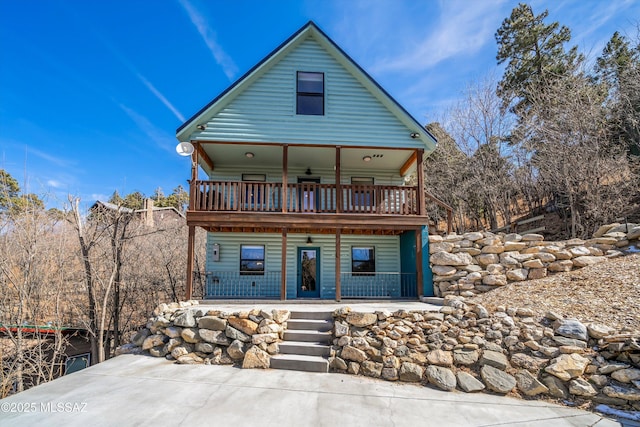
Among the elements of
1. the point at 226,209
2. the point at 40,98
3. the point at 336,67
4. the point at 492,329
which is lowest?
the point at 492,329

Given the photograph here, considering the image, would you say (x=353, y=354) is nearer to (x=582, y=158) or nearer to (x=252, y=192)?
(x=252, y=192)

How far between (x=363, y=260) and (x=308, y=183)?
3.98 m

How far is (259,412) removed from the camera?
4422 mm

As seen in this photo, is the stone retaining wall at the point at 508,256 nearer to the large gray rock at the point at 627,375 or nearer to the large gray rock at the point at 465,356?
the large gray rock at the point at 465,356

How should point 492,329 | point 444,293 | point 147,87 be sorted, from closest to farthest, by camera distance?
point 492,329 → point 444,293 → point 147,87

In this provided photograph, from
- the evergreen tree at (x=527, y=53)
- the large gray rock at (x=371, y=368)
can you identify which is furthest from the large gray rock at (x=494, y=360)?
the evergreen tree at (x=527, y=53)

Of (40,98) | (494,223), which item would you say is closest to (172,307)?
(494,223)

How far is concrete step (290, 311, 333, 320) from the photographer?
7504 mm

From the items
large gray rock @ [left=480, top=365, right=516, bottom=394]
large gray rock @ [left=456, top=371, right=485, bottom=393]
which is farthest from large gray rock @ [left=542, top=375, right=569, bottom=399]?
large gray rock @ [left=456, top=371, right=485, bottom=393]

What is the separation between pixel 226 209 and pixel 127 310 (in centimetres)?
680

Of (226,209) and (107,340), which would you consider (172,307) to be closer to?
(226,209)

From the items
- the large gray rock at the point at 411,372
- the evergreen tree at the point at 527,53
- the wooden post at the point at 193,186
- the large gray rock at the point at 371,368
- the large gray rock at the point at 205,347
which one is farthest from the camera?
the evergreen tree at the point at 527,53

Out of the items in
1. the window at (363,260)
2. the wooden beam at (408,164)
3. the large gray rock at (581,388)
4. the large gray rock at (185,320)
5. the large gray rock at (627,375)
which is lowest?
the large gray rock at (581,388)

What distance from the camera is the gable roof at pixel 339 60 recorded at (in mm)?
10328
